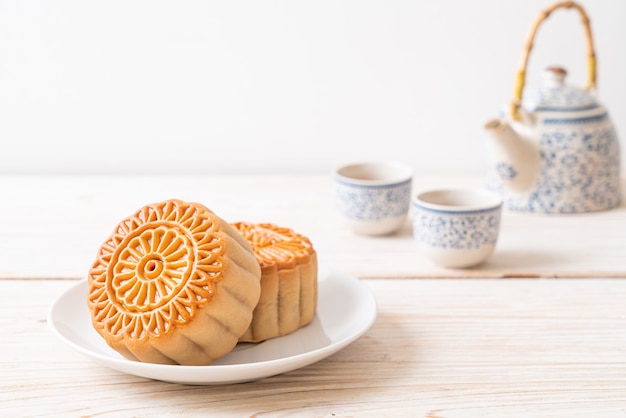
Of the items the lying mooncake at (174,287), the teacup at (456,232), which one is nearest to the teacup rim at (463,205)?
the teacup at (456,232)

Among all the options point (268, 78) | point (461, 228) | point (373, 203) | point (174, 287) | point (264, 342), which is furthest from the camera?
point (268, 78)

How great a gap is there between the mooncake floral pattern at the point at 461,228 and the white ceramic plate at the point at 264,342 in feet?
0.56

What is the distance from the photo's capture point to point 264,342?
2.85ft

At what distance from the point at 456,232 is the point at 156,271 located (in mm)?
451

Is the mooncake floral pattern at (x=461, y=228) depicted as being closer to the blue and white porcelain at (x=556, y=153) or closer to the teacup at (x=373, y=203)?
the teacup at (x=373, y=203)

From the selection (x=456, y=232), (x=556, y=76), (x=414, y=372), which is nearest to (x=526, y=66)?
(x=556, y=76)

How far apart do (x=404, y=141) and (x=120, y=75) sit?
60 centimetres

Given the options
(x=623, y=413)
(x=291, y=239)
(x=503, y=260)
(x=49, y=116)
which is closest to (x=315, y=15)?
(x=49, y=116)

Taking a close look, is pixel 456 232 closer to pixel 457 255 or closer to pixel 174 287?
pixel 457 255

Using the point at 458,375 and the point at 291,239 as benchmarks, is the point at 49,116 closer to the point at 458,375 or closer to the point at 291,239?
the point at 291,239

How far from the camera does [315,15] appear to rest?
5.62 ft

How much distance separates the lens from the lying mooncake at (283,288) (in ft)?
2.82

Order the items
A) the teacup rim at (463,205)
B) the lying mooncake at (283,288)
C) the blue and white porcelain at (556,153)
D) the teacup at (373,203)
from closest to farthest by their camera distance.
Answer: the lying mooncake at (283,288)
the teacup rim at (463,205)
the teacup at (373,203)
the blue and white porcelain at (556,153)

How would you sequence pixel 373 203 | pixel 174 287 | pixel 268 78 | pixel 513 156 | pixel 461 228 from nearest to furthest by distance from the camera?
pixel 174 287 < pixel 461 228 < pixel 373 203 < pixel 513 156 < pixel 268 78
